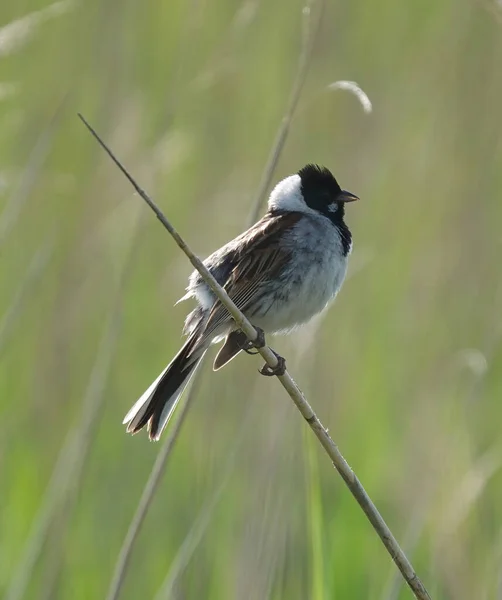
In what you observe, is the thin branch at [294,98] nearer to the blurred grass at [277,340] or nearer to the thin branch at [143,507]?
the blurred grass at [277,340]

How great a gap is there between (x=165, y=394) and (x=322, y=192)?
997mm

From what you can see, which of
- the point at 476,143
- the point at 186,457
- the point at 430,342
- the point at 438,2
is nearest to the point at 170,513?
the point at 186,457

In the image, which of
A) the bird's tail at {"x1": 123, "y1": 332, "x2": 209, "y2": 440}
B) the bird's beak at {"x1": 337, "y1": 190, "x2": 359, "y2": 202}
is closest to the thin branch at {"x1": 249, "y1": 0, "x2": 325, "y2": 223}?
the bird's tail at {"x1": 123, "y1": 332, "x2": 209, "y2": 440}

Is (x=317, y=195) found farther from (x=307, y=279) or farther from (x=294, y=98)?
(x=294, y=98)

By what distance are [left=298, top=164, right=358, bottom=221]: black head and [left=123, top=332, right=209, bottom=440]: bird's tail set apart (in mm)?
773

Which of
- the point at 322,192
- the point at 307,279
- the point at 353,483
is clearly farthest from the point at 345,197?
the point at 353,483

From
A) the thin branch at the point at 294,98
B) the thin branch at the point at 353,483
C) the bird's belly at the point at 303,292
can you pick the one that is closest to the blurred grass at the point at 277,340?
the bird's belly at the point at 303,292

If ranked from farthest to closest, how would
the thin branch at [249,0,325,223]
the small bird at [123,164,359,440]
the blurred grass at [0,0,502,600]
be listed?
1. the small bird at [123,164,359,440]
2. the blurred grass at [0,0,502,600]
3. the thin branch at [249,0,325,223]

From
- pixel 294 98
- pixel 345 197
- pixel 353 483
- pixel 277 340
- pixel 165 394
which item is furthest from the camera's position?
pixel 277 340

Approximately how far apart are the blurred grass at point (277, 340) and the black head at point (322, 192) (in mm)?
166

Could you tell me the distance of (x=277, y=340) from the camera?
140 inches

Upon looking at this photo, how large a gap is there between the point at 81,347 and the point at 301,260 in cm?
111

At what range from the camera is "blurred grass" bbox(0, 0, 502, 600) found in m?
2.53

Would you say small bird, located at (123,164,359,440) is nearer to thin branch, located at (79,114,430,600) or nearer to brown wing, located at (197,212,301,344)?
brown wing, located at (197,212,301,344)
